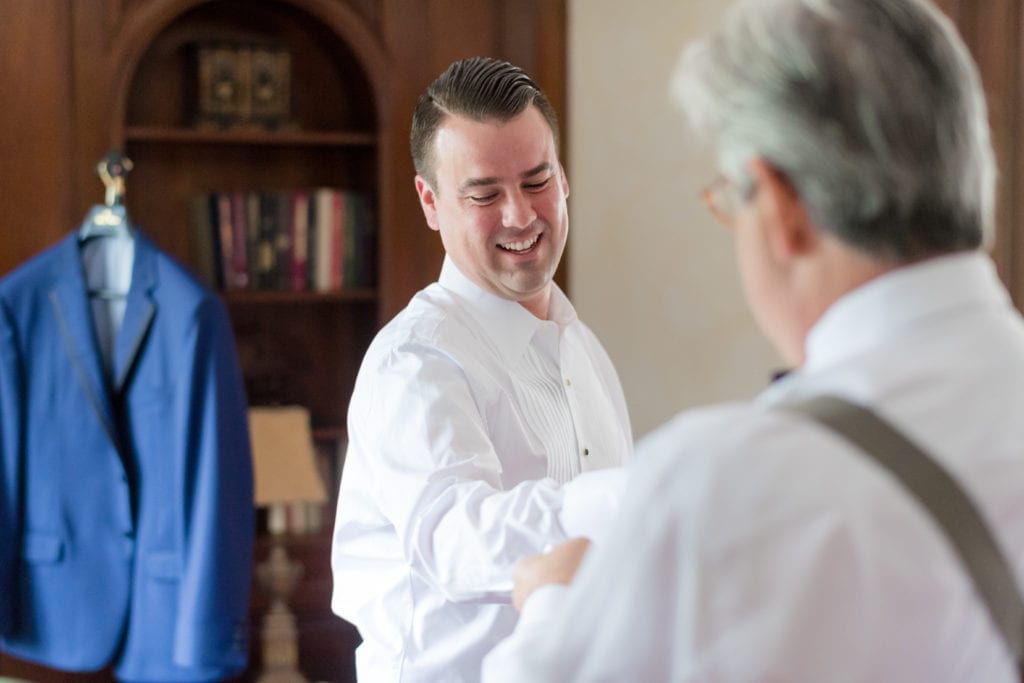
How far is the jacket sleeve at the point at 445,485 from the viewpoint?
1.45 metres

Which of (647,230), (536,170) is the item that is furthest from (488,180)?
(647,230)

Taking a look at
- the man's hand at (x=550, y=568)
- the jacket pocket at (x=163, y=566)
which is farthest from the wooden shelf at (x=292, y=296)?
the man's hand at (x=550, y=568)

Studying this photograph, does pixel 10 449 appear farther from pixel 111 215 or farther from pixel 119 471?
pixel 111 215

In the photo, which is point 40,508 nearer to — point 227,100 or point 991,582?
point 227,100

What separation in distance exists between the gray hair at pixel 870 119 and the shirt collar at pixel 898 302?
2 cm

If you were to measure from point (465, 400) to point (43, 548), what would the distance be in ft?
6.12

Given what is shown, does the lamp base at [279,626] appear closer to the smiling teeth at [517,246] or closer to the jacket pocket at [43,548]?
the jacket pocket at [43,548]

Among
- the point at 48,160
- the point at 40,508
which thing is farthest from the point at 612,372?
the point at 48,160

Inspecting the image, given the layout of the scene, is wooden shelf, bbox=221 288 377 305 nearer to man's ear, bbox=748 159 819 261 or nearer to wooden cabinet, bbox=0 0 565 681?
wooden cabinet, bbox=0 0 565 681

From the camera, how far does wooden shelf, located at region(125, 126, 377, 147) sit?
11.8 ft

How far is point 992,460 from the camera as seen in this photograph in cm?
84

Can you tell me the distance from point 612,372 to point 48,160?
2.02 m

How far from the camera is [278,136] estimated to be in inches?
145

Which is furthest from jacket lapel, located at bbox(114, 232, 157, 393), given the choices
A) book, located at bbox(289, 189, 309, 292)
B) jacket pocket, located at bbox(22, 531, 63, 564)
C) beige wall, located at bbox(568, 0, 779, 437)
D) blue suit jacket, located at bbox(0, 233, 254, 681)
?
beige wall, located at bbox(568, 0, 779, 437)
